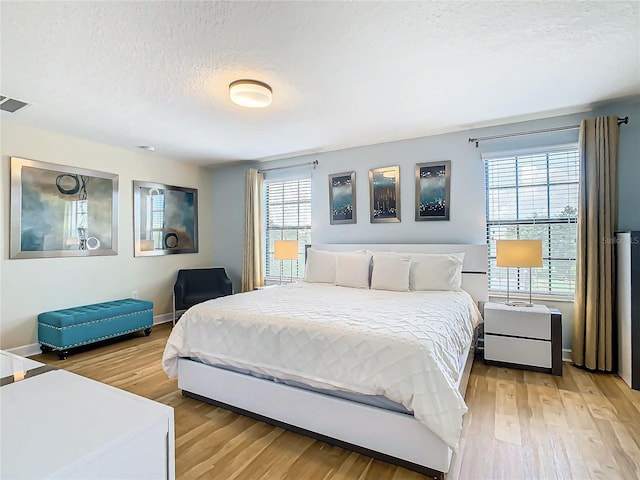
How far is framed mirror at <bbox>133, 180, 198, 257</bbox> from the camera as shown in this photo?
4.68 m

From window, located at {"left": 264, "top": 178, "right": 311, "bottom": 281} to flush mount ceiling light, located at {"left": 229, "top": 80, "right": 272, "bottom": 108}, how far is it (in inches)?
88.7

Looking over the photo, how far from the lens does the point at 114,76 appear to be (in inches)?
97.6

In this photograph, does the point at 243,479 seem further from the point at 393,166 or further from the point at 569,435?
the point at 393,166

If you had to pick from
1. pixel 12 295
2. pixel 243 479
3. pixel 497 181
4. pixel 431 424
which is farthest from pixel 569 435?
pixel 12 295

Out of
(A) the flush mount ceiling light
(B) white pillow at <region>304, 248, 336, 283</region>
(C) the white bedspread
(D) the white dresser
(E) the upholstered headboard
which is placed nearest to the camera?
(D) the white dresser

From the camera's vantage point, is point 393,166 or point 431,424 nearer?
point 431,424

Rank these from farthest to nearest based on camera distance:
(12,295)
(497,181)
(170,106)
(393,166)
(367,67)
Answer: (393,166) < (497,181) < (12,295) < (170,106) < (367,67)

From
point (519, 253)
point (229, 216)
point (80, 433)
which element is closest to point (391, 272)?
point (519, 253)

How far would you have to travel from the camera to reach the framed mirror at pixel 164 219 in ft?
15.3

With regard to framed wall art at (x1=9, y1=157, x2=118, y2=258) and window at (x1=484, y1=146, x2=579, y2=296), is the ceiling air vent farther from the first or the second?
window at (x1=484, y1=146, x2=579, y2=296)

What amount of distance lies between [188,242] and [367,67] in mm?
4132

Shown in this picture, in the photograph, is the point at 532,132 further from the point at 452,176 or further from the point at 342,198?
the point at 342,198

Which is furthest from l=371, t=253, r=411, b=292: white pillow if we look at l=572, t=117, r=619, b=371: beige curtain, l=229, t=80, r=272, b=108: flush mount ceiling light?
l=229, t=80, r=272, b=108: flush mount ceiling light

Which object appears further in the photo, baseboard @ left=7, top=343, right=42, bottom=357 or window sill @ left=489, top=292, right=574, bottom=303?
baseboard @ left=7, top=343, right=42, bottom=357
